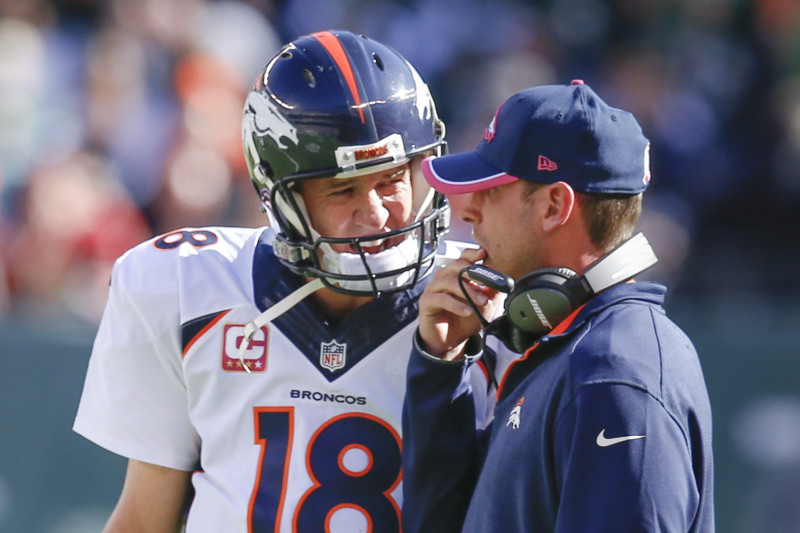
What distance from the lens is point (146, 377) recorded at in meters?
2.54

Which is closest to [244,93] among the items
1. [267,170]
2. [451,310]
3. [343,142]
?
[267,170]

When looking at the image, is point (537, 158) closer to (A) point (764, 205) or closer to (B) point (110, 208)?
(B) point (110, 208)

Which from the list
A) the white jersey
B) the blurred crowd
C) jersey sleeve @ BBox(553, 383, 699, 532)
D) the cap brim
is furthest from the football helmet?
the blurred crowd

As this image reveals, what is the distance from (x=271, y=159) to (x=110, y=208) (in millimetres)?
3127

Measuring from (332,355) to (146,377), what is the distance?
42 centimetres

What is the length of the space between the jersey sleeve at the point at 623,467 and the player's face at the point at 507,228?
363 millimetres

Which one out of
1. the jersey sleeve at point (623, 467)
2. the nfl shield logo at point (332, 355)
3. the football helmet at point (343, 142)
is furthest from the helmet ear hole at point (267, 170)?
the jersey sleeve at point (623, 467)

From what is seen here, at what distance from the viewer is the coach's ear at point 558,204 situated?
2.04 metres

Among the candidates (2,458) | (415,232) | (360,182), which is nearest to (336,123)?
(360,182)

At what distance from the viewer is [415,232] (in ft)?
8.20

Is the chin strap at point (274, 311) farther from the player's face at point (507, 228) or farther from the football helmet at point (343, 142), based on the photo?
the player's face at point (507, 228)

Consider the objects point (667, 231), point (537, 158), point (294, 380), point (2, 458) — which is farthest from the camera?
point (667, 231)

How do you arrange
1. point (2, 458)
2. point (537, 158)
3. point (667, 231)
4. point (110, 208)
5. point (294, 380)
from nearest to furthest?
point (537, 158) → point (294, 380) → point (2, 458) → point (110, 208) → point (667, 231)

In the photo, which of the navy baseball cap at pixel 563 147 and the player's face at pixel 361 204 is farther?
the player's face at pixel 361 204
